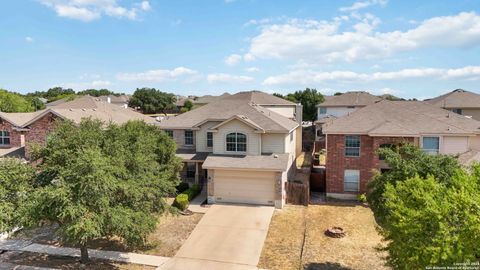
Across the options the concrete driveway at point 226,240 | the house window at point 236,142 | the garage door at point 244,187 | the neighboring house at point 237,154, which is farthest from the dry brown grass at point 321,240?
the house window at point 236,142

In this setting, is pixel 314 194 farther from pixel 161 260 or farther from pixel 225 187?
pixel 161 260

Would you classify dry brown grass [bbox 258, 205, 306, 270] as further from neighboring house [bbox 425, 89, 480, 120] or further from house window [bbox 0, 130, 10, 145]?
neighboring house [bbox 425, 89, 480, 120]

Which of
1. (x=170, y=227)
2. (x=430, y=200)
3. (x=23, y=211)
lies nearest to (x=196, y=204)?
(x=170, y=227)

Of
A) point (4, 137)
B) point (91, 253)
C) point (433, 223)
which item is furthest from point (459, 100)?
point (4, 137)

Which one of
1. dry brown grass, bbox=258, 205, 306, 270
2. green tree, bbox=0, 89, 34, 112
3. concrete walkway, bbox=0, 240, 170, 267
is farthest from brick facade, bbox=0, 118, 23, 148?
Result: green tree, bbox=0, 89, 34, 112

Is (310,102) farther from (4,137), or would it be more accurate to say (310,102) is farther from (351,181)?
(4,137)

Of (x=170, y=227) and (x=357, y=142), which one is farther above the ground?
(x=357, y=142)

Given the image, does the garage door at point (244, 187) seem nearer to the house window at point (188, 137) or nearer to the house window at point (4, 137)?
the house window at point (188, 137)
